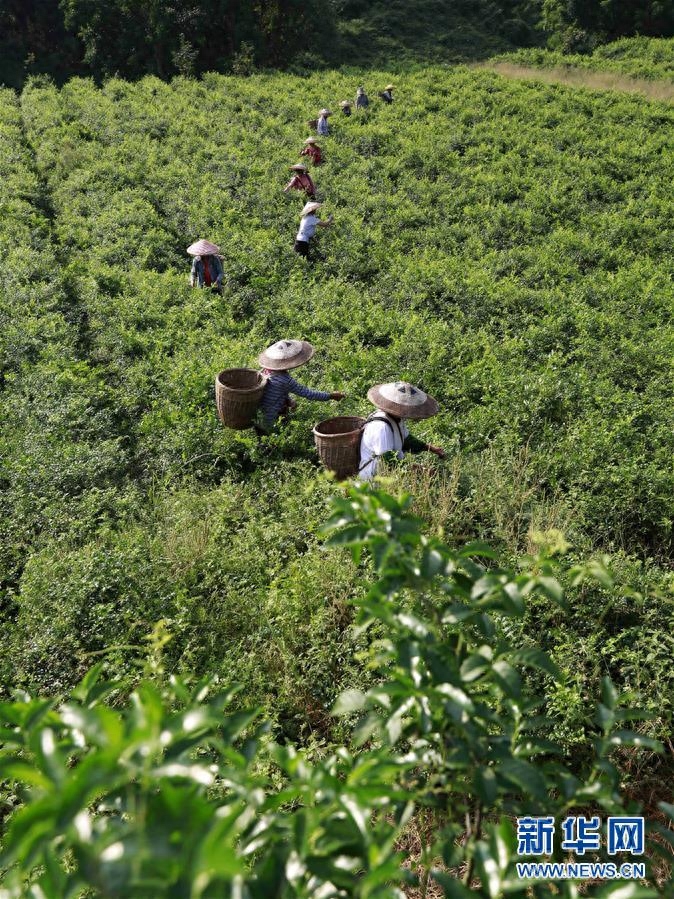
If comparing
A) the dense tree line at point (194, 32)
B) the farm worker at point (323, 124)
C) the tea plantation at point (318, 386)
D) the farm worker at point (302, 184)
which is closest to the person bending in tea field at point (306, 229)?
the tea plantation at point (318, 386)

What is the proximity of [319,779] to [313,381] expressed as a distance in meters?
6.08

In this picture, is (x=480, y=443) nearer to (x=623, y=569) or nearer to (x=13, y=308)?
(x=623, y=569)

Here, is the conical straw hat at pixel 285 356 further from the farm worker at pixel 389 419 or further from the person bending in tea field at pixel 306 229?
the person bending in tea field at pixel 306 229

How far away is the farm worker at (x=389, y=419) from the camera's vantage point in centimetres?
534

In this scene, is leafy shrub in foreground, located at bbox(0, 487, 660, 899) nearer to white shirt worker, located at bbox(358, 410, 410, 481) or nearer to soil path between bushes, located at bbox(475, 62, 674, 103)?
white shirt worker, located at bbox(358, 410, 410, 481)

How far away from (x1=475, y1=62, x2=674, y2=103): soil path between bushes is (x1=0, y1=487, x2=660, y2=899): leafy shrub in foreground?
20.9 meters

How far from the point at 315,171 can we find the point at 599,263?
6.69 metres

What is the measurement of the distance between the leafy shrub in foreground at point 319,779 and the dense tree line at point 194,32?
26.2 m

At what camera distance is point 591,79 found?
22.2 m

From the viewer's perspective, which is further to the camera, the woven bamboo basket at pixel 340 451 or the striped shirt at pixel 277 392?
the striped shirt at pixel 277 392

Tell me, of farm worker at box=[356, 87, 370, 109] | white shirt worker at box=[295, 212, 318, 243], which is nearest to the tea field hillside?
white shirt worker at box=[295, 212, 318, 243]

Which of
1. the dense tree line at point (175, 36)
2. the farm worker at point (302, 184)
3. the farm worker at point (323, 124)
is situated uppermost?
the dense tree line at point (175, 36)

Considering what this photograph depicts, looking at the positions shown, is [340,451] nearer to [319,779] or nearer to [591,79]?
[319,779]

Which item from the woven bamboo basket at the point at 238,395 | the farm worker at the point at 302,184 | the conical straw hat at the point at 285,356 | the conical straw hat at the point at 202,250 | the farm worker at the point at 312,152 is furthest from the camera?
the farm worker at the point at 312,152
